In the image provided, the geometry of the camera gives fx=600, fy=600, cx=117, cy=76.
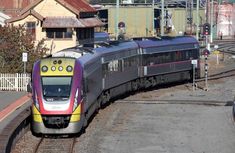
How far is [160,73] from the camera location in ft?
136

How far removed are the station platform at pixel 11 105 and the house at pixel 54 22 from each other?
42.6ft

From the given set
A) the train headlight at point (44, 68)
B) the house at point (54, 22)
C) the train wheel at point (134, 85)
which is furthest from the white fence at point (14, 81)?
the train headlight at point (44, 68)

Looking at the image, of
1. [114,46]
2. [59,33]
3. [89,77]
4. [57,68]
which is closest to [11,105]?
[89,77]

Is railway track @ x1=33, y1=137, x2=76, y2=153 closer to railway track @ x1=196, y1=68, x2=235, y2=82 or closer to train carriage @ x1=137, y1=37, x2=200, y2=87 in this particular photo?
train carriage @ x1=137, y1=37, x2=200, y2=87

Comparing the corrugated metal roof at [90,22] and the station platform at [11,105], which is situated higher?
the corrugated metal roof at [90,22]

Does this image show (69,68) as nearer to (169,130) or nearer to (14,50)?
(169,130)

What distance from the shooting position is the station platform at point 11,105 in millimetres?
24195

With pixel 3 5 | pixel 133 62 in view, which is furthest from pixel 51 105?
pixel 3 5

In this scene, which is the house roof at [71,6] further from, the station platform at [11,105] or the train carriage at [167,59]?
the station platform at [11,105]

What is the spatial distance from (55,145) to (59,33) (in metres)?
27.4

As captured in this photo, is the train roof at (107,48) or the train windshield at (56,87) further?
the train roof at (107,48)

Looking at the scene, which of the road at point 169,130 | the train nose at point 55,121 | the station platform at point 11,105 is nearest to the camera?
the road at point 169,130

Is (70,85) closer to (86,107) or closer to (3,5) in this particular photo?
(86,107)

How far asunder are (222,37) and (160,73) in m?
83.8
